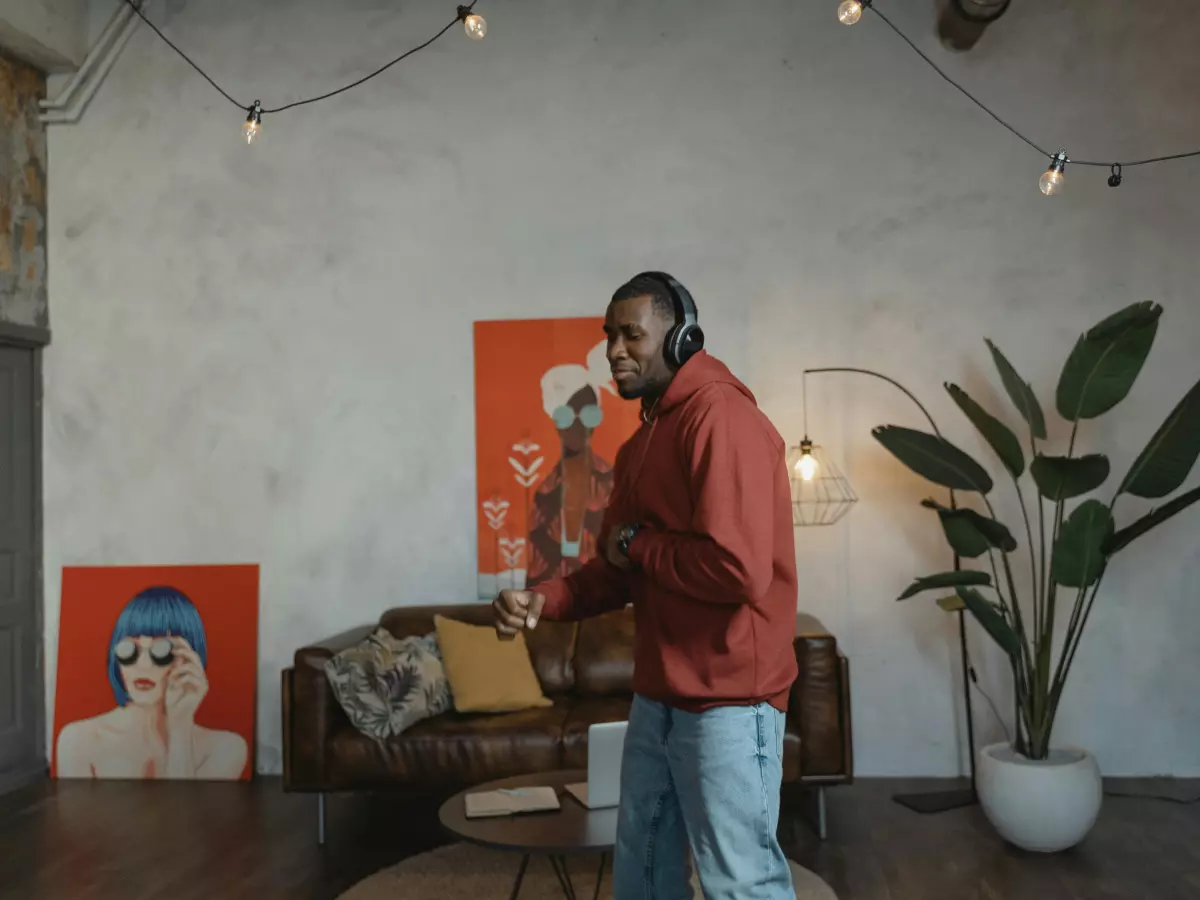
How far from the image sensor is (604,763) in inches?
112

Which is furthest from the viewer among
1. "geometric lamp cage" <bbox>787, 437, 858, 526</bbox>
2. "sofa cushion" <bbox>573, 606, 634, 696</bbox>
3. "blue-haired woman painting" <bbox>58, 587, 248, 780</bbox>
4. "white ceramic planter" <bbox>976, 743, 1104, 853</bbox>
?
"blue-haired woman painting" <bbox>58, 587, 248, 780</bbox>

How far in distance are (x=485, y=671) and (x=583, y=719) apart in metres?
0.46

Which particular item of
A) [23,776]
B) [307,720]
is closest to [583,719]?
[307,720]

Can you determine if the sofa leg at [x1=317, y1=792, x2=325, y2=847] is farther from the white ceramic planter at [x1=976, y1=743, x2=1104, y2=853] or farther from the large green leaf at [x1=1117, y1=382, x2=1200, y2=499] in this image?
the large green leaf at [x1=1117, y1=382, x2=1200, y2=499]

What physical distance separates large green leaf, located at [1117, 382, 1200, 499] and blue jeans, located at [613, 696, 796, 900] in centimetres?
253

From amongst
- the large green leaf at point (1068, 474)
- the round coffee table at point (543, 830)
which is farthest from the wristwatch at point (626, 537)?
the large green leaf at point (1068, 474)

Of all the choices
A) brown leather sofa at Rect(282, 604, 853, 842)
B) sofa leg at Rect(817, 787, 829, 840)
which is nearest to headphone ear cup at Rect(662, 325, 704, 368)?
brown leather sofa at Rect(282, 604, 853, 842)

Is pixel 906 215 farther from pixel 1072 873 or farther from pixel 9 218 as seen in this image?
pixel 9 218

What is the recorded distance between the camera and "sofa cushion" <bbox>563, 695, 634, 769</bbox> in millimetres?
4027

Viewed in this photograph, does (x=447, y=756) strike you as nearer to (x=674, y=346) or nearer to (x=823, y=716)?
(x=823, y=716)

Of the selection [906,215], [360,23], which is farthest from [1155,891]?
[360,23]

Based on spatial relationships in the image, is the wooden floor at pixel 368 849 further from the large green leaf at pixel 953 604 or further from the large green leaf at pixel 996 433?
the large green leaf at pixel 996 433

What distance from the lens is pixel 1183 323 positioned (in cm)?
477

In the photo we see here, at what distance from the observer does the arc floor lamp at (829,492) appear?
4535 mm
